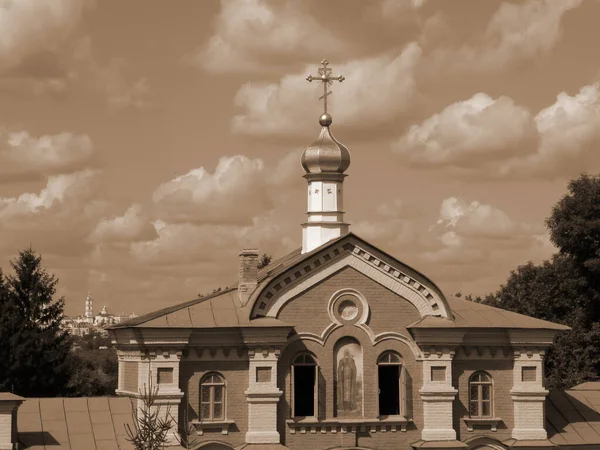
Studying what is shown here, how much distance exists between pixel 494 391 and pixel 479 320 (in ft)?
6.37

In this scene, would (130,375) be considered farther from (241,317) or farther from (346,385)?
(346,385)

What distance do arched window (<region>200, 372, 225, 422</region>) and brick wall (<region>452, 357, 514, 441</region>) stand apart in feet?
20.6

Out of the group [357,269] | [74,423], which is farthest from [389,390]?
[74,423]

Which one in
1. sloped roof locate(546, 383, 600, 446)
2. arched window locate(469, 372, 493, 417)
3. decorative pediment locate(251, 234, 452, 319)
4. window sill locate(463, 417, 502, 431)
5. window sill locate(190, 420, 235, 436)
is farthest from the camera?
sloped roof locate(546, 383, 600, 446)

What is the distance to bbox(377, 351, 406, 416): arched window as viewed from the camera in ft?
104

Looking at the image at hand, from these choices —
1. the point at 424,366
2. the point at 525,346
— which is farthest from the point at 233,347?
the point at 525,346

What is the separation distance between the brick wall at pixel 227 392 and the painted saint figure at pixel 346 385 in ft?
8.31

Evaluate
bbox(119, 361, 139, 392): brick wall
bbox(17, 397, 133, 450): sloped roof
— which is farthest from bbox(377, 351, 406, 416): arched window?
bbox(17, 397, 133, 450): sloped roof

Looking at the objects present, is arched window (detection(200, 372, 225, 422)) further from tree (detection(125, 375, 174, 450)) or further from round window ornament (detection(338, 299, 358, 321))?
round window ornament (detection(338, 299, 358, 321))

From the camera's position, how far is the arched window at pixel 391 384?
3167cm

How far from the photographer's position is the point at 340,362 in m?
31.4

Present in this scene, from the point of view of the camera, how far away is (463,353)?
32031 millimetres

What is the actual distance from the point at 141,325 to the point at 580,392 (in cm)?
1393

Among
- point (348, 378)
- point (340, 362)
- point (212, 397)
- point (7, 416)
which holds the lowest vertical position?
point (7, 416)
